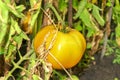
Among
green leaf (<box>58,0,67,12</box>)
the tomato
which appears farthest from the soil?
the tomato

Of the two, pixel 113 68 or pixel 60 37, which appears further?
pixel 113 68

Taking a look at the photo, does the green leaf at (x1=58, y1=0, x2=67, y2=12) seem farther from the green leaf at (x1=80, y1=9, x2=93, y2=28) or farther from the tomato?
the tomato

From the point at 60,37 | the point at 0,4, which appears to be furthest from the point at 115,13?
the point at 0,4

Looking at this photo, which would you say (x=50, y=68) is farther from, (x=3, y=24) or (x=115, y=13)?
(x=115, y=13)

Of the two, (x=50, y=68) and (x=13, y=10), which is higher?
(x=13, y=10)

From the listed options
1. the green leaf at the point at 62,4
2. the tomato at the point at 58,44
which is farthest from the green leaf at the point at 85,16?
the tomato at the point at 58,44

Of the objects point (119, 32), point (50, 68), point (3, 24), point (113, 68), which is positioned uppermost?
point (3, 24)

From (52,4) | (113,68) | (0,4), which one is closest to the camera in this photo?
(0,4)
